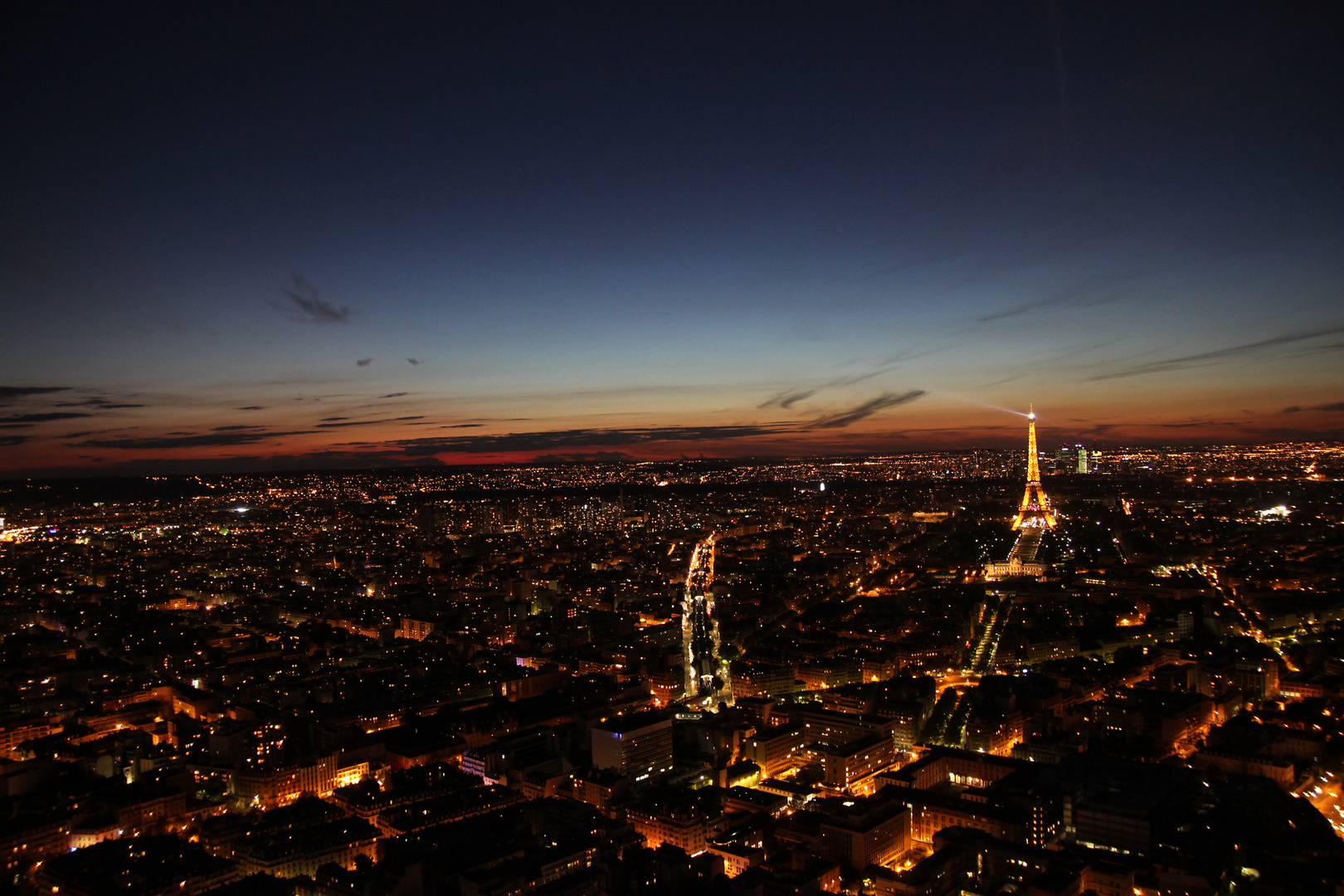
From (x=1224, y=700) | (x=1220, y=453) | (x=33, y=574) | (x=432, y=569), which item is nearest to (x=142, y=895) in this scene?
(x=1224, y=700)

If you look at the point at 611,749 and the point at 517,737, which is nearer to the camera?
the point at 611,749

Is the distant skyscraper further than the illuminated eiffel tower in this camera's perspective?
No

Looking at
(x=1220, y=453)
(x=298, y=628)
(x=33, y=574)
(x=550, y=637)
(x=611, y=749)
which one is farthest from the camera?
(x=1220, y=453)

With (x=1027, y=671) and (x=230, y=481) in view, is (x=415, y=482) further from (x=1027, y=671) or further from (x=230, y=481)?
(x=1027, y=671)

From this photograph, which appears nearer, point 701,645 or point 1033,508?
point 701,645

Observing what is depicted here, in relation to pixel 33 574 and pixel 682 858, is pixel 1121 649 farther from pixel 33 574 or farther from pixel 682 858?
pixel 33 574

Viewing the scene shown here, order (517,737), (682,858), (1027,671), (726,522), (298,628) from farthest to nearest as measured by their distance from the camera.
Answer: (726,522) < (298,628) < (1027,671) < (517,737) < (682,858)

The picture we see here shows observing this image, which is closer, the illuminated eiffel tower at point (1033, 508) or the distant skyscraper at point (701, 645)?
the distant skyscraper at point (701, 645)
